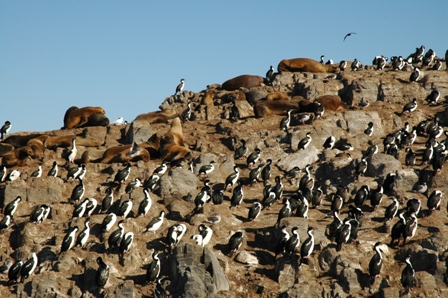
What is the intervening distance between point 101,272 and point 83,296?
0.97 meters

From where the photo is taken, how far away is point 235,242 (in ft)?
98.3

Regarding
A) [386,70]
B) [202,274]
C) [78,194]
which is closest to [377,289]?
[202,274]

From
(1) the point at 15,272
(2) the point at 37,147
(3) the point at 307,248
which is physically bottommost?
(3) the point at 307,248

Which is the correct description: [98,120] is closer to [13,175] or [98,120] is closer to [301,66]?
[13,175]

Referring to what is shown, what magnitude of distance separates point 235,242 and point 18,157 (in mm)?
13240

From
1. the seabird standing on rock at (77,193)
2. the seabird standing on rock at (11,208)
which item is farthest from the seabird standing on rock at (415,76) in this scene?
the seabird standing on rock at (11,208)

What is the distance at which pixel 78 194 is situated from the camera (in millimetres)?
33781

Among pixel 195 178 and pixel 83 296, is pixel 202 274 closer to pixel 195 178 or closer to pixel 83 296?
pixel 83 296

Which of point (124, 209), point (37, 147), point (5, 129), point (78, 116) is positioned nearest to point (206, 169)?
point (124, 209)

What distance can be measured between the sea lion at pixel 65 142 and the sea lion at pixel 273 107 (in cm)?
841

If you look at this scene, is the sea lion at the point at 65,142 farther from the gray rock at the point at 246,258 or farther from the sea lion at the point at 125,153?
the gray rock at the point at 246,258

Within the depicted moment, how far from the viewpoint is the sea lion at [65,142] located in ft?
135

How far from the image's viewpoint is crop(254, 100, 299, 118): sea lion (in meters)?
44.6

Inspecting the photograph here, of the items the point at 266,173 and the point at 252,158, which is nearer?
the point at 266,173
